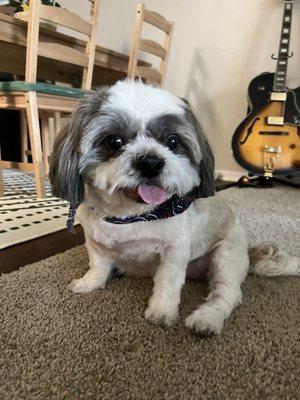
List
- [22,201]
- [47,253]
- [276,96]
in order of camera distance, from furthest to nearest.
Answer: [276,96] < [22,201] < [47,253]

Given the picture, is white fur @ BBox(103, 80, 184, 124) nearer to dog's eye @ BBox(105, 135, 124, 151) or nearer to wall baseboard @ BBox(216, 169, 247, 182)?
dog's eye @ BBox(105, 135, 124, 151)

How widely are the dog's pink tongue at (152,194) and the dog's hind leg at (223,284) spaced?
0.86ft

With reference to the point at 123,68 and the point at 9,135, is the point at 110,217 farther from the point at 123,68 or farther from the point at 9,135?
the point at 9,135

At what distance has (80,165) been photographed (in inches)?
28.7

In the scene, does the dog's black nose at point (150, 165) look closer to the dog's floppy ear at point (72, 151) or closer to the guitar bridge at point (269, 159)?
the dog's floppy ear at point (72, 151)

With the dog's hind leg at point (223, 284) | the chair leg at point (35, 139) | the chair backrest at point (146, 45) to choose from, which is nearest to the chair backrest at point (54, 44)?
the chair leg at point (35, 139)

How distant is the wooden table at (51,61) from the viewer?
6.38 ft

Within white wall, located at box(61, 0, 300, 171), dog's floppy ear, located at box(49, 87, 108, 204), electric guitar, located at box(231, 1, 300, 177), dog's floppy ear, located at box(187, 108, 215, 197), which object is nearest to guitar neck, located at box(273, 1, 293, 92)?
electric guitar, located at box(231, 1, 300, 177)

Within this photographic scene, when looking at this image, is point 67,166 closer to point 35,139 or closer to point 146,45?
point 35,139

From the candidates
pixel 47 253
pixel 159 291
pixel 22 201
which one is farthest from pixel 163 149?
pixel 22 201

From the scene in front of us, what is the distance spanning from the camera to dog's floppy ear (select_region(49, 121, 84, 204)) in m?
0.73

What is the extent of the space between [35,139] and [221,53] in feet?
5.85

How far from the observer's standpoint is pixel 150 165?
68 centimetres

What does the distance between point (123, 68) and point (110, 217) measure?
229 cm
